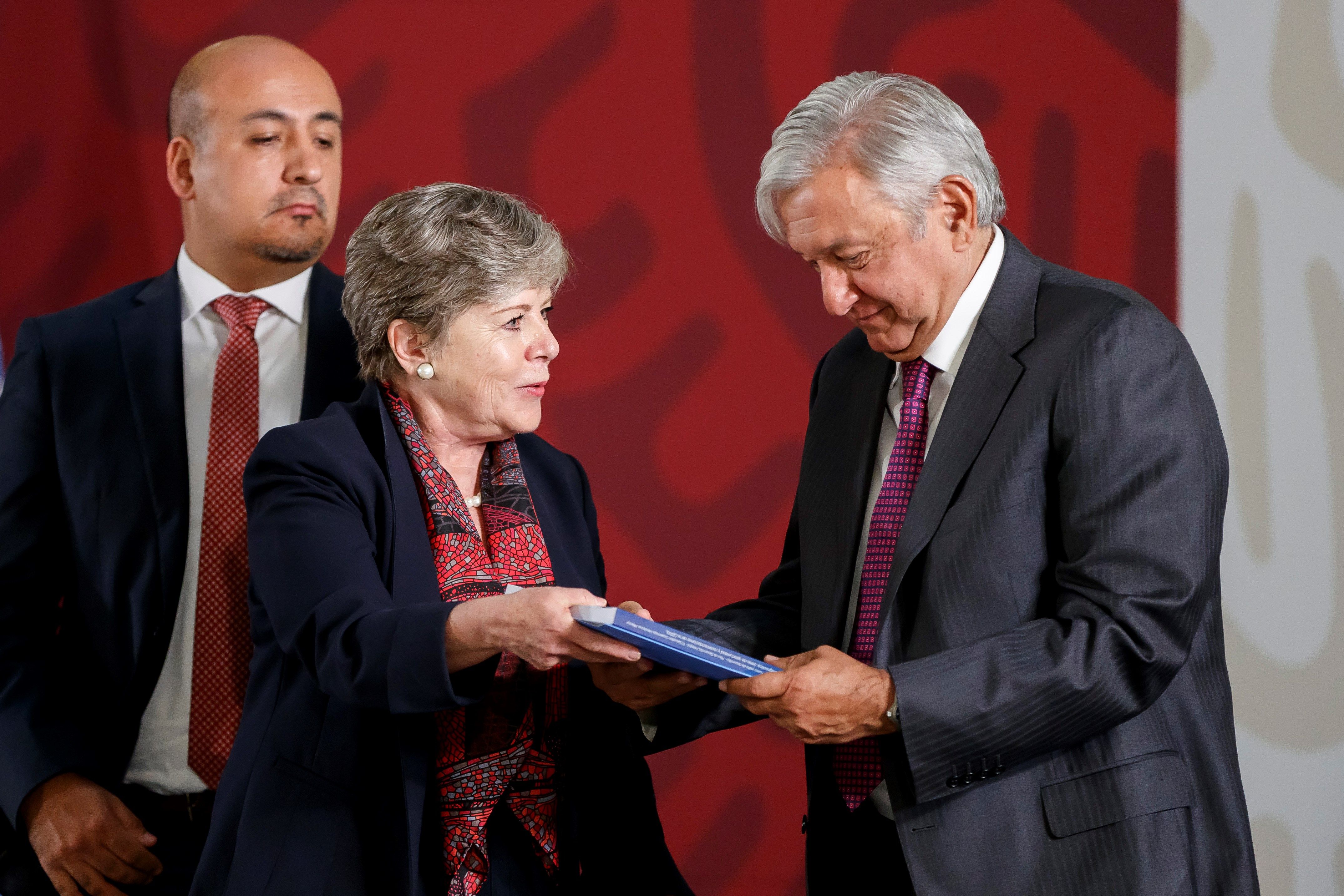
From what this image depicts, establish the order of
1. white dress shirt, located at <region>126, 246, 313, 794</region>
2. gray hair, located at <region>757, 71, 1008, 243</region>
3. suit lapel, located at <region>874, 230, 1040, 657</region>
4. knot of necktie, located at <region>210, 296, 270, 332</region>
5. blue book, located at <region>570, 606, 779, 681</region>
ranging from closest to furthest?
blue book, located at <region>570, 606, 779, 681</region> → suit lapel, located at <region>874, 230, 1040, 657</region> → gray hair, located at <region>757, 71, 1008, 243</region> → white dress shirt, located at <region>126, 246, 313, 794</region> → knot of necktie, located at <region>210, 296, 270, 332</region>

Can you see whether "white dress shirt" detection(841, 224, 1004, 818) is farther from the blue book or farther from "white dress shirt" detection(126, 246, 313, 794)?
"white dress shirt" detection(126, 246, 313, 794)

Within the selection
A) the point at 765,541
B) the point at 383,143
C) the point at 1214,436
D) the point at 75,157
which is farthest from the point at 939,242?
the point at 75,157

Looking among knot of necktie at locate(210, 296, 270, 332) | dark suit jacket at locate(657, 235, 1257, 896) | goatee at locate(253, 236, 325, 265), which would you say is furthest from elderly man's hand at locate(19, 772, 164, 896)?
dark suit jacket at locate(657, 235, 1257, 896)

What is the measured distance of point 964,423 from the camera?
1.76 metres

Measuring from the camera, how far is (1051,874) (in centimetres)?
164

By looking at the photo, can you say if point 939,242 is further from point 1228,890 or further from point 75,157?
point 75,157

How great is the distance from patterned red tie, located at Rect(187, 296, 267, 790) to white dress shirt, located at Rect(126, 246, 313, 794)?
0.09ft

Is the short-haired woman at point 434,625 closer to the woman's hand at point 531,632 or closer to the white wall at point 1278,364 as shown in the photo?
the woman's hand at point 531,632

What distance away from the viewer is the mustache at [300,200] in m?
2.46

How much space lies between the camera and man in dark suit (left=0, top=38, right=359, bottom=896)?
2197 millimetres

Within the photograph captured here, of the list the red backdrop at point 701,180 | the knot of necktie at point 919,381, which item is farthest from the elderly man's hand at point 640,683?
the red backdrop at point 701,180

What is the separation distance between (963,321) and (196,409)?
1433mm

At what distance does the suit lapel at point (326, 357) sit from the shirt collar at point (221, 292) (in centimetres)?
2

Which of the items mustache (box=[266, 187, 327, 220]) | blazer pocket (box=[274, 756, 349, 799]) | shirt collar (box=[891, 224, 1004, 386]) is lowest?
blazer pocket (box=[274, 756, 349, 799])
